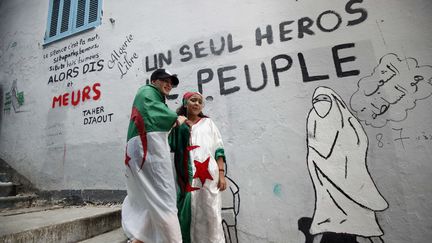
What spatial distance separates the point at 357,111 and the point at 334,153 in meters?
0.46

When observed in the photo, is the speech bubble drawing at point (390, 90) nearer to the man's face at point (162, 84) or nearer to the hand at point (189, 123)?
the hand at point (189, 123)

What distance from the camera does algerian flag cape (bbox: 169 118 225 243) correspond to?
205cm

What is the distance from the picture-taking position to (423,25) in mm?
2346

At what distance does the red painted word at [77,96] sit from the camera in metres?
3.75

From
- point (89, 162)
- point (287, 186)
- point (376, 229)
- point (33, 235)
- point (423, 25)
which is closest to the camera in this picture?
point (33, 235)

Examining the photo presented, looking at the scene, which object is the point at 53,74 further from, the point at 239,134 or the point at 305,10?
the point at 305,10

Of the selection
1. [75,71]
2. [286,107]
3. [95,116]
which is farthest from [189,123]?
[75,71]

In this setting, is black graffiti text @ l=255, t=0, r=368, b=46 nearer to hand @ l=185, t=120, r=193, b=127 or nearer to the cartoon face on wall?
the cartoon face on wall

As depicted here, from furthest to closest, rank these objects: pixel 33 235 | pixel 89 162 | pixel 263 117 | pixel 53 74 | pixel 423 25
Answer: pixel 53 74 → pixel 89 162 → pixel 263 117 → pixel 423 25 → pixel 33 235

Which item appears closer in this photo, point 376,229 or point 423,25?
point 376,229

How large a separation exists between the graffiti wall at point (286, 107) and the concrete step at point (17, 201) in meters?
0.29

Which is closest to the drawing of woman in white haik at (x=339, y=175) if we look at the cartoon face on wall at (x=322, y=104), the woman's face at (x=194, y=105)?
the cartoon face on wall at (x=322, y=104)

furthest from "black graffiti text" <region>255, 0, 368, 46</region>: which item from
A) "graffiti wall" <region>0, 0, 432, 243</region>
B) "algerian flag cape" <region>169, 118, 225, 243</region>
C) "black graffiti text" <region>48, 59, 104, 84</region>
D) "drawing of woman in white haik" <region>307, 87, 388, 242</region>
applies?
"black graffiti text" <region>48, 59, 104, 84</region>

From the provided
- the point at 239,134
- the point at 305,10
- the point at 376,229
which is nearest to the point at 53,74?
the point at 239,134
